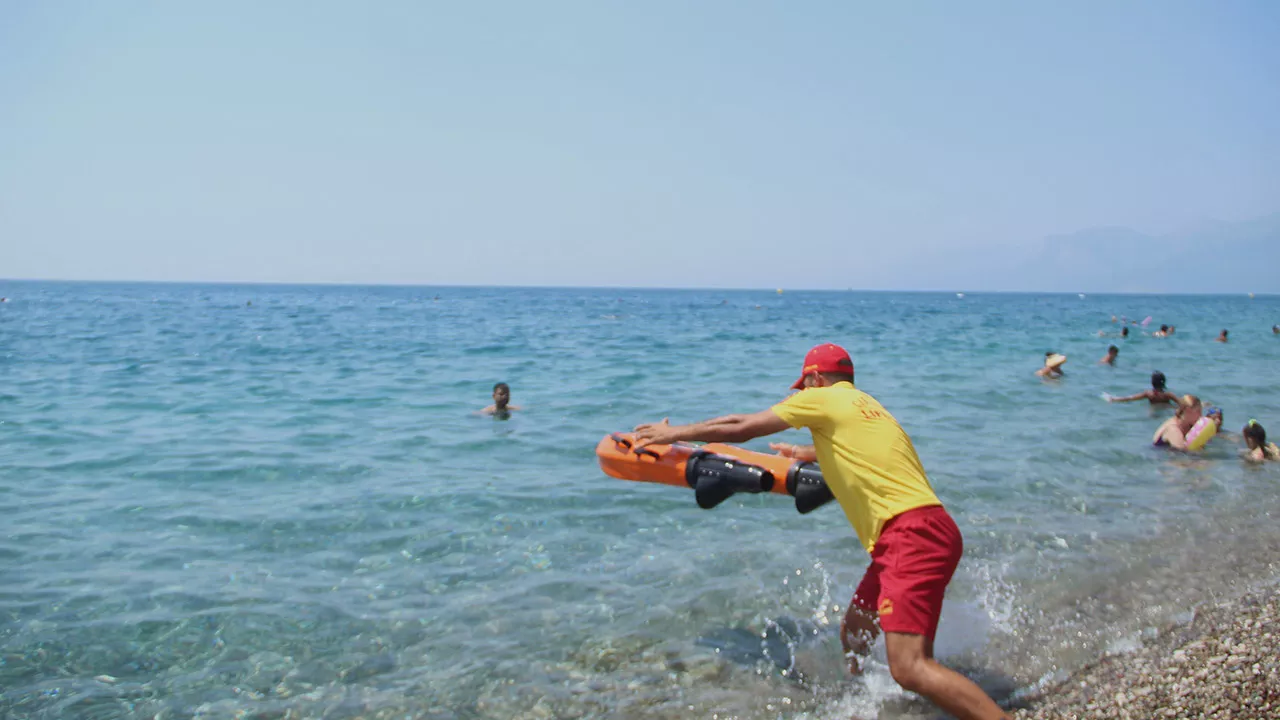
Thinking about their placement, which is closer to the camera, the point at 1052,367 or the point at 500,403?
the point at 500,403

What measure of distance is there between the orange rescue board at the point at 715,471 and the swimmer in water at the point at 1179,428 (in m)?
7.90

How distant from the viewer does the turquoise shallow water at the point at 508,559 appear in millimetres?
4562

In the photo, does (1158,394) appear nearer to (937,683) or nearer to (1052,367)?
(1052,367)

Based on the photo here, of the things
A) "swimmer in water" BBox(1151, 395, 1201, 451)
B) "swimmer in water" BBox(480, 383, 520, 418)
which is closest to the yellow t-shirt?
"swimmer in water" BBox(1151, 395, 1201, 451)

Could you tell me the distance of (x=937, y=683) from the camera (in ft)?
11.5

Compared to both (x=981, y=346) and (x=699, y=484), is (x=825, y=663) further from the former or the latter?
(x=981, y=346)

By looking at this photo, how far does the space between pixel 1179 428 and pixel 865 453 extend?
890 cm

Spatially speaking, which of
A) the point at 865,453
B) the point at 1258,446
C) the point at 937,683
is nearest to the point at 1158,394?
the point at 1258,446

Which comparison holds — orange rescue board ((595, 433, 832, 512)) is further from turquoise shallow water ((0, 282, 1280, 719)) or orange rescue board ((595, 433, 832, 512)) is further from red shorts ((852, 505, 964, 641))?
red shorts ((852, 505, 964, 641))

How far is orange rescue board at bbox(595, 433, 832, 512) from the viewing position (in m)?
4.84

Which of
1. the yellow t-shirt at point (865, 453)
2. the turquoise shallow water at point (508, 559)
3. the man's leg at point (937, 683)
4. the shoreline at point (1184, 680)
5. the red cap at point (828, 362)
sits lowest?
the turquoise shallow water at point (508, 559)

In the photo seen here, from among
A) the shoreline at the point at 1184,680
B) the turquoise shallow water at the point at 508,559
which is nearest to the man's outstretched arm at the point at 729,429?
the turquoise shallow water at the point at 508,559

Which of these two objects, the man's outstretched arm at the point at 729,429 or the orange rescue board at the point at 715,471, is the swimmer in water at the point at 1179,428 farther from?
the man's outstretched arm at the point at 729,429

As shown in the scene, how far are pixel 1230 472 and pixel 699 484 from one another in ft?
24.8
